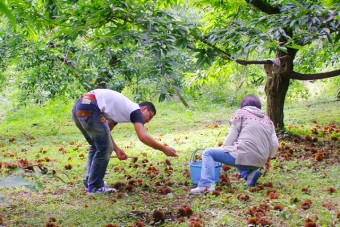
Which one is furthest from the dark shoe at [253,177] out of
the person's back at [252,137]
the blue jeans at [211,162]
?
the person's back at [252,137]

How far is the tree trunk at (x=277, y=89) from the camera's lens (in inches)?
312

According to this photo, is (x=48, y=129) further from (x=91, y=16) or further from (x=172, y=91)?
(x=172, y=91)

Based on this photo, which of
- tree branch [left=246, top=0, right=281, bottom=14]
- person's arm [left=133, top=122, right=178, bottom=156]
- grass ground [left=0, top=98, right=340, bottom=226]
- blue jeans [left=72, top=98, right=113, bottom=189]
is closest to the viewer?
grass ground [left=0, top=98, right=340, bottom=226]

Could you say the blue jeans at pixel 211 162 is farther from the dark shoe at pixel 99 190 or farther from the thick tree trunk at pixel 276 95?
the thick tree trunk at pixel 276 95

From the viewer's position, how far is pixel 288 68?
7.91 m

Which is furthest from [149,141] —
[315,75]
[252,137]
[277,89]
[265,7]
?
[315,75]

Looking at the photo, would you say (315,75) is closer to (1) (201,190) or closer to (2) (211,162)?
(2) (211,162)

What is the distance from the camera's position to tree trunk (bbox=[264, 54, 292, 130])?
7.92 meters

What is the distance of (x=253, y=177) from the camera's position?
5.05 meters

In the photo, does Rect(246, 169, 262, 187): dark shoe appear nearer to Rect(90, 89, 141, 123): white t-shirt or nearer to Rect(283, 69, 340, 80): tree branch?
Rect(90, 89, 141, 123): white t-shirt

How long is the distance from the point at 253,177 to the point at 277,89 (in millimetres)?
3546

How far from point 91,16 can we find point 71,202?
202 centimetres

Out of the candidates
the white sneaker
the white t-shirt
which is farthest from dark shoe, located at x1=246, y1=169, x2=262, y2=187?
the white t-shirt

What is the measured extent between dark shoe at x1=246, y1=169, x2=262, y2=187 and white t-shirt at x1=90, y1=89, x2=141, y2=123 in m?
1.50
